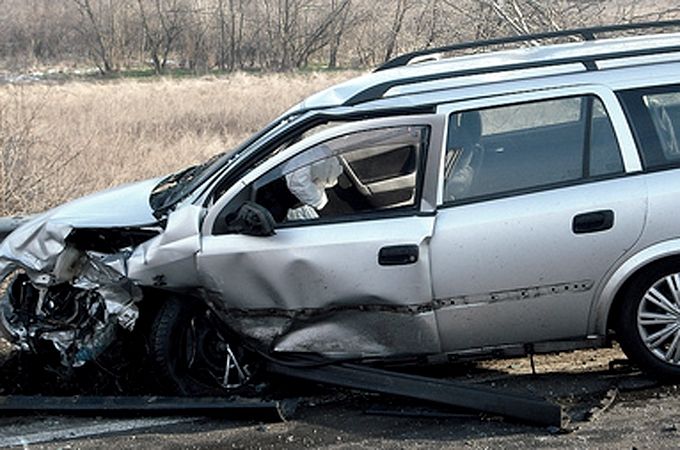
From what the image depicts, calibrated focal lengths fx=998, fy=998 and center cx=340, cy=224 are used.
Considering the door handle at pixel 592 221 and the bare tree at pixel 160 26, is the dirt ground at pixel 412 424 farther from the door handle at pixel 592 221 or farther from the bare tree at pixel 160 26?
the bare tree at pixel 160 26

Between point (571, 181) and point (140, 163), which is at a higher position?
point (571, 181)

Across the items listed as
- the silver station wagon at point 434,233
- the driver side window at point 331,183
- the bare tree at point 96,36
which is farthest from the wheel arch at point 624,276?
the bare tree at point 96,36

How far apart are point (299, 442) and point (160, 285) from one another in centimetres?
123

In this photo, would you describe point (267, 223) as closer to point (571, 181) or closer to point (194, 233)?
point (194, 233)

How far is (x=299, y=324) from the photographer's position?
5535mm

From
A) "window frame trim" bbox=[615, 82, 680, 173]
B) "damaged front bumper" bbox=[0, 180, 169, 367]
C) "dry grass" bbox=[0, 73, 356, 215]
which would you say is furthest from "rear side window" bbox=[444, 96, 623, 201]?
"dry grass" bbox=[0, 73, 356, 215]

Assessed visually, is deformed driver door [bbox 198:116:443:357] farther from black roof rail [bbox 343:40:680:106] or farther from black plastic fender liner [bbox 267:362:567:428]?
black roof rail [bbox 343:40:680:106]

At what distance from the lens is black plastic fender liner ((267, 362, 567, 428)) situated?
5.10 metres

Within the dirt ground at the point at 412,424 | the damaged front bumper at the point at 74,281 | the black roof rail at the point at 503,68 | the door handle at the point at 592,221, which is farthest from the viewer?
the damaged front bumper at the point at 74,281

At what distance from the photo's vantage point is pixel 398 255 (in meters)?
5.30

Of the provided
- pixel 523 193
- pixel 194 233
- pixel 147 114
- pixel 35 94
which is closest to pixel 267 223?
pixel 194 233

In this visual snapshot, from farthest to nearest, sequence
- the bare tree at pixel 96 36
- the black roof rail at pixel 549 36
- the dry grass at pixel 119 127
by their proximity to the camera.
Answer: the bare tree at pixel 96 36
the dry grass at pixel 119 127
the black roof rail at pixel 549 36

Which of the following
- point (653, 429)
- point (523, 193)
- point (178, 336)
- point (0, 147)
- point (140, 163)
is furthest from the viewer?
point (140, 163)

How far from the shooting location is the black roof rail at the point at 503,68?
571cm
